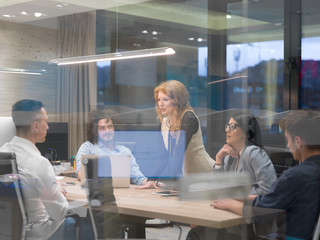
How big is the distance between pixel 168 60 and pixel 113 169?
0.62 m

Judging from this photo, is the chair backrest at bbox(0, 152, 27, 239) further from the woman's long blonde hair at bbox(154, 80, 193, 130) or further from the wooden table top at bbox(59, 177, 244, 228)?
the woman's long blonde hair at bbox(154, 80, 193, 130)

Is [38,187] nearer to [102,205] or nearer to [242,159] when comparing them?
[102,205]

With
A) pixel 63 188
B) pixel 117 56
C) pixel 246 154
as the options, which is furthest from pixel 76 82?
pixel 246 154

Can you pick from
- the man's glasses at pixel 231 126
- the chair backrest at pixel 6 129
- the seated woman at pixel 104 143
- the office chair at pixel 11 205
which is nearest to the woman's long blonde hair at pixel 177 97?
the man's glasses at pixel 231 126

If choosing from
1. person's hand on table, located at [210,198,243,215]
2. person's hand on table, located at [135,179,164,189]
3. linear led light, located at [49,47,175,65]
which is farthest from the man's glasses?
linear led light, located at [49,47,175,65]

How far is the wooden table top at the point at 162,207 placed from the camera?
6.20 ft

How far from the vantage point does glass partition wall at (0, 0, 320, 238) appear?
6.33ft

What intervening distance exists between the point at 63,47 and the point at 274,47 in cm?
165

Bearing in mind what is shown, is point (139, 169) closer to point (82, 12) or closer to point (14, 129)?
point (14, 129)

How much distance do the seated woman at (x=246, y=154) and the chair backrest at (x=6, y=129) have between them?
1261 mm

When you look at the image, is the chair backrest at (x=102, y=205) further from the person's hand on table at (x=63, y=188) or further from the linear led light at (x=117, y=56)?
the linear led light at (x=117, y=56)

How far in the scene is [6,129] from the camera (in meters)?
2.72

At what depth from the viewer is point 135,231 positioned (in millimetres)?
2135

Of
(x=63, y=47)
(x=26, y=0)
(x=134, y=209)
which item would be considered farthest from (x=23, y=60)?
(x=134, y=209)
